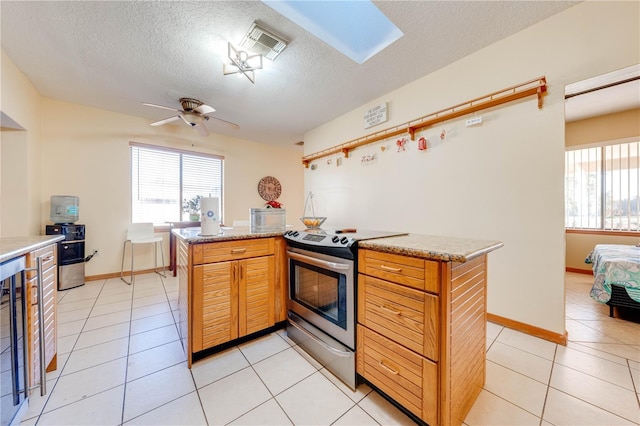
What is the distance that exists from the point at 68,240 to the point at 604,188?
27.0ft

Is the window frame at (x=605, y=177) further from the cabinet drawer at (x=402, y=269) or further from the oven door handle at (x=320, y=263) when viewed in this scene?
the oven door handle at (x=320, y=263)

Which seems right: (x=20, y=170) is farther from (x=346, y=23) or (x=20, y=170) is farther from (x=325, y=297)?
(x=346, y=23)

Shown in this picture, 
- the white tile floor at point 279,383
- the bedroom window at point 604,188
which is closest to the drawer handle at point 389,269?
the white tile floor at point 279,383

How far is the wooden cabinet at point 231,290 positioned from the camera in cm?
162

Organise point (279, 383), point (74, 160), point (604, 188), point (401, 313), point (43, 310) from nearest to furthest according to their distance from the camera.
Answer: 1. point (401, 313)
2. point (43, 310)
3. point (279, 383)
4. point (74, 160)
5. point (604, 188)

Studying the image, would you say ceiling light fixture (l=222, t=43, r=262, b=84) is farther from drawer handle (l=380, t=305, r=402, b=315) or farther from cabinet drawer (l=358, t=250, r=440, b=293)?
drawer handle (l=380, t=305, r=402, b=315)

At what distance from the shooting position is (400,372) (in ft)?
3.92

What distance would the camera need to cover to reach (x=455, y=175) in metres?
2.40

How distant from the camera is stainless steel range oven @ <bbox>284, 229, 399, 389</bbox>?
1431 millimetres

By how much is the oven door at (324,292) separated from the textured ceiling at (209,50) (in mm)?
1942

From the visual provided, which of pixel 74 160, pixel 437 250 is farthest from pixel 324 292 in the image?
pixel 74 160

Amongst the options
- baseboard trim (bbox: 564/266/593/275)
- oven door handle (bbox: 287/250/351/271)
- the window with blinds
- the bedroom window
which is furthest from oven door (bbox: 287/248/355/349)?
the bedroom window

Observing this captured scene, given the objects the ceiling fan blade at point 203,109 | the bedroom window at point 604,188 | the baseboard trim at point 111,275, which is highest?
the ceiling fan blade at point 203,109

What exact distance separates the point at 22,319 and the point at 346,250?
66.0 inches
